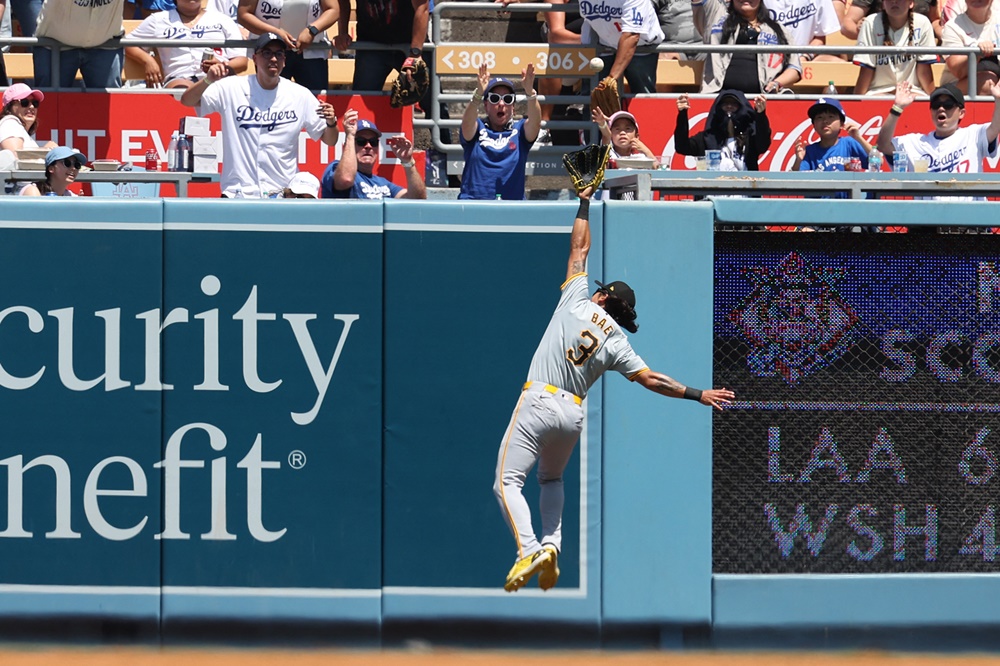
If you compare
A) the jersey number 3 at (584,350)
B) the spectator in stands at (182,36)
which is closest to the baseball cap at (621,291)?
the jersey number 3 at (584,350)

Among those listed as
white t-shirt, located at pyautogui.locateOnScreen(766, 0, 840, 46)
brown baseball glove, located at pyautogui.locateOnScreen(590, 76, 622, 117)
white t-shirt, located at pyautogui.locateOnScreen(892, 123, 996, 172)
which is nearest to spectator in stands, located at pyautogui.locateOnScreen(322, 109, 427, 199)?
brown baseball glove, located at pyautogui.locateOnScreen(590, 76, 622, 117)

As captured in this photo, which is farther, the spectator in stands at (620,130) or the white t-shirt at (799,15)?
the white t-shirt at (799,15)

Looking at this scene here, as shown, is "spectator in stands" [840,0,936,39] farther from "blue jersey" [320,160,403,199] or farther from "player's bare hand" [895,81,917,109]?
"blue jersey" [320,160,403,199]

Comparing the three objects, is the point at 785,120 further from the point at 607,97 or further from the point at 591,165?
the point at 591,165

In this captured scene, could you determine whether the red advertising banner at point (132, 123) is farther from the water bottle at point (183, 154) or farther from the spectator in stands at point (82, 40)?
the water bottle at point (183, 154)

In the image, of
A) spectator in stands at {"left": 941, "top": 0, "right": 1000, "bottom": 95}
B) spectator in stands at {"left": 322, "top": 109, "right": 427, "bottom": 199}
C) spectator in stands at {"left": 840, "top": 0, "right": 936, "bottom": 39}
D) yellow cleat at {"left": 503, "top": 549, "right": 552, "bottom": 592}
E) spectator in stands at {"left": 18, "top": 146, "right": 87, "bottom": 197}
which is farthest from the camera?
spectator in stands at {"left": 840, "top": 0, "right": 936, "bottom": 39}

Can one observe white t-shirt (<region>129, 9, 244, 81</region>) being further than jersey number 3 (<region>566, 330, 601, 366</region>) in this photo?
Yes

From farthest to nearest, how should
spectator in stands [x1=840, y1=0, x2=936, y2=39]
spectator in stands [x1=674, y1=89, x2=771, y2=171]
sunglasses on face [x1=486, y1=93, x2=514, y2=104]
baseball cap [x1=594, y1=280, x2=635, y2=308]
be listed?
spectator in stands [x1=840, y1=0, x2=936, y2=39]
spectator in stands [x1=674, y1=89, x2=771, y2=171]
sunglasses on face [x1=486, y1=93, x2=514, y2=104]
baseball cap [x1=594, y1=280, x2=635, y2=308]
